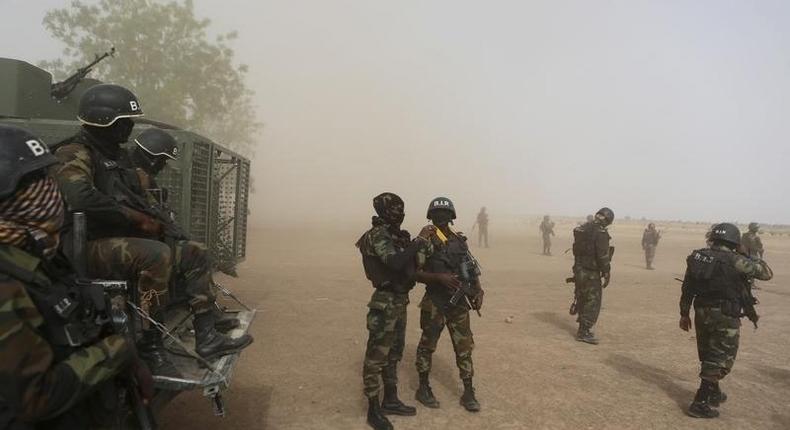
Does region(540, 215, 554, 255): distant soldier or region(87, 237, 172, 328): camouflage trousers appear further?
region(540, 215, 554, 255): distant soldier

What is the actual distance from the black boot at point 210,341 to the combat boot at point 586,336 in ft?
19.2

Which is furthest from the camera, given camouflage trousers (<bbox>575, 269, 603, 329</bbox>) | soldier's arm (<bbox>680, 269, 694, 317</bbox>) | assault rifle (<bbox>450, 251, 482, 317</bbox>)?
camouflage trousers (<bbox>575, 269, 603, 329</bbox>)

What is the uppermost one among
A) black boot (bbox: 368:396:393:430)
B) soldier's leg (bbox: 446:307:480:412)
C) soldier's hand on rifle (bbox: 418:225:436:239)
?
soldier's hand on rifle (bbox: 418:225:436:239)

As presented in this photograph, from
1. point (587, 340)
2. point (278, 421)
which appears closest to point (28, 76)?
point (278, 421)

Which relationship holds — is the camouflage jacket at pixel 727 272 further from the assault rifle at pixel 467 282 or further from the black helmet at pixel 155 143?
the black helmet at pixel 155 143

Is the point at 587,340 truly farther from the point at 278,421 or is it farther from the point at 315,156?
the point at 315,156

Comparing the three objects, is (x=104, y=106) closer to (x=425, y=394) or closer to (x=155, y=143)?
(x=155, y=143)

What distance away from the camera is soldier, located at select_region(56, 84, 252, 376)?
282 centimetres

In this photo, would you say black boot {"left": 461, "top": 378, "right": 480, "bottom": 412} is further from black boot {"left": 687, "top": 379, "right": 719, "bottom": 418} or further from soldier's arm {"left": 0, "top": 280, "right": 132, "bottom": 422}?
soldier's arm {"left": 0, "top": 280, "right": 132, "bottom": 422}

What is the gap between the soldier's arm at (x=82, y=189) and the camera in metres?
2.76

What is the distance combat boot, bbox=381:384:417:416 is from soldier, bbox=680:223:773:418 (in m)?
2.74

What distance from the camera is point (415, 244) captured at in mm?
4559

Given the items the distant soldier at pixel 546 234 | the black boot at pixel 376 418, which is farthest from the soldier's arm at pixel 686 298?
the distant soldier at pixel 546 234

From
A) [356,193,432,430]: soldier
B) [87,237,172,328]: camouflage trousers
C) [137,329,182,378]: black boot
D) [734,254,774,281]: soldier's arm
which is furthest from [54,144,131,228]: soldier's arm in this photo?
[734,254,774,281]: soldier's arm
